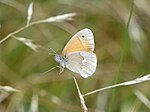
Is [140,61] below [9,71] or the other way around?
below

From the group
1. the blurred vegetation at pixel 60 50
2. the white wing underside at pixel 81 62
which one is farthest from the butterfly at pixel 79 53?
the blurred vegetation at pixel 60 50

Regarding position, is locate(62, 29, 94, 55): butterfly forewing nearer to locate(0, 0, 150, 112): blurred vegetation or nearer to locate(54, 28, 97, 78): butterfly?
locate(54, 28, 97, 78): butterfly

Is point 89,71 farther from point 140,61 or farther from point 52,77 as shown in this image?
point 140,61

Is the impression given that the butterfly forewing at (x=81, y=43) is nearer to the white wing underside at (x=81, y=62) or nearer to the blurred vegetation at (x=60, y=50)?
the white wing underside at (x=81, y=62)

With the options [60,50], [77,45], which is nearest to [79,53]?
[77,45]

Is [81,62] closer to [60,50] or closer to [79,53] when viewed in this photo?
[79,53]

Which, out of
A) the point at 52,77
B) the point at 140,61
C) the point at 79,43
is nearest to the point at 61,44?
the point at 52,77
